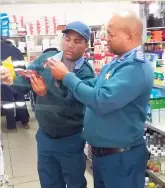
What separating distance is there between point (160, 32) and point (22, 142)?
205 inches

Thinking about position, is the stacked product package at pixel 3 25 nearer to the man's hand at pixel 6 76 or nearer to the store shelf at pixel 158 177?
the man's hand at pixel 6 76

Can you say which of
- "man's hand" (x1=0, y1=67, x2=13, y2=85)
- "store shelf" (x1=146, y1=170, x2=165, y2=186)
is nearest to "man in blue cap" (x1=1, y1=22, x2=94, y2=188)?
"man's hand" (x1=0, y1=67, x2=13, y2=85)

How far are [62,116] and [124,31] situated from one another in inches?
24.7

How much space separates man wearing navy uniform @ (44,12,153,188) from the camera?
131 centimetres

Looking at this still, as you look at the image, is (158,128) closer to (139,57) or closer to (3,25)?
(139,57)

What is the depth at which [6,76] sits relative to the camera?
1.35 metres

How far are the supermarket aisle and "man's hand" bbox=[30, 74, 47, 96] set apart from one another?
84cm

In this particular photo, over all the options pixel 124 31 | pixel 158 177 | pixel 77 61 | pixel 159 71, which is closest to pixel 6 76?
pixel 77 61

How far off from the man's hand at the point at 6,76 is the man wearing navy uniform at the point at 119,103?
197 mm

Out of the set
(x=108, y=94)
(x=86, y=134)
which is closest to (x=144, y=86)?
(x=108, y=94)

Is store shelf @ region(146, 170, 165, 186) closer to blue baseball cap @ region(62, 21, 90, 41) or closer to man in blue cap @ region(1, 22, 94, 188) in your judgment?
man in blue cap @ region(1, 22, 94, 188)

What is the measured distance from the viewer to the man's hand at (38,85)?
5.20 feet

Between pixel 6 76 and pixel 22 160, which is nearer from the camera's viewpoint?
pixel 6 76

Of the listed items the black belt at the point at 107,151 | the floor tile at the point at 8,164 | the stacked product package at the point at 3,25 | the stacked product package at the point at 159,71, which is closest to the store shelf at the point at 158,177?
the stacked product package at the point at 159,71
